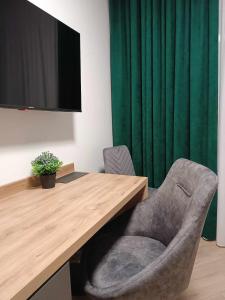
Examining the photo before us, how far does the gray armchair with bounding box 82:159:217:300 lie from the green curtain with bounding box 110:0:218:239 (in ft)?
3.39

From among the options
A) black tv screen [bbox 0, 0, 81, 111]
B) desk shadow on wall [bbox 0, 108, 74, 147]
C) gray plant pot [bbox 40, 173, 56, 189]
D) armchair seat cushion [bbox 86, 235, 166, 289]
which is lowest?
armchair seat cushion [bbox 86, 235, 166, 289]

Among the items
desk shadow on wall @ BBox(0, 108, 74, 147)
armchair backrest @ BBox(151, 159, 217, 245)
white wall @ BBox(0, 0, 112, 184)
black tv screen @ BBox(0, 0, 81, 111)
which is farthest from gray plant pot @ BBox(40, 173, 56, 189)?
armchair backrest @ BBox(151, 159, 217, 245)

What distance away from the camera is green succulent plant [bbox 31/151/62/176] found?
56.3 inches

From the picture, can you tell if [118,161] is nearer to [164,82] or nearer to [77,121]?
[77,121]

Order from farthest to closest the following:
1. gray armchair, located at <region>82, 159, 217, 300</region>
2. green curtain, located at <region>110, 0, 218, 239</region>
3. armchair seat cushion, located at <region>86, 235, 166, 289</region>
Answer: green curtain, located at <region>110, 0, 218, 239</region> → armchair seat cushion, located at <region>86, 235, 166, 289</region> → gray armchair, located at <region>82, 159, 217, 300</region>

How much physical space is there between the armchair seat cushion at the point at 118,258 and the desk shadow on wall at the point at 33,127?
0.73 m

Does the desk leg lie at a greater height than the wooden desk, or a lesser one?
lesser

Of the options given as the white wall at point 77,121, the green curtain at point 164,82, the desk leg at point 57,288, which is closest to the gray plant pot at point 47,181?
the white wall at point 77,121

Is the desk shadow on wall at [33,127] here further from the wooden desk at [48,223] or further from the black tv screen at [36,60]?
the wooden desk at [48,223]

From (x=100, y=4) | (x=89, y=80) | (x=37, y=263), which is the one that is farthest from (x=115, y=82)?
(x=37, y=263)

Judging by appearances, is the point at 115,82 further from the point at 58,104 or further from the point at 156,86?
the point at 58,104

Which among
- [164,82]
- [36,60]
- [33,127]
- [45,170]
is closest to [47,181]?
[45,170]

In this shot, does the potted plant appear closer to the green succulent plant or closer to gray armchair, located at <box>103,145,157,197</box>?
the green succulent plant

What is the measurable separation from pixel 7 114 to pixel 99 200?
2.26 feet
